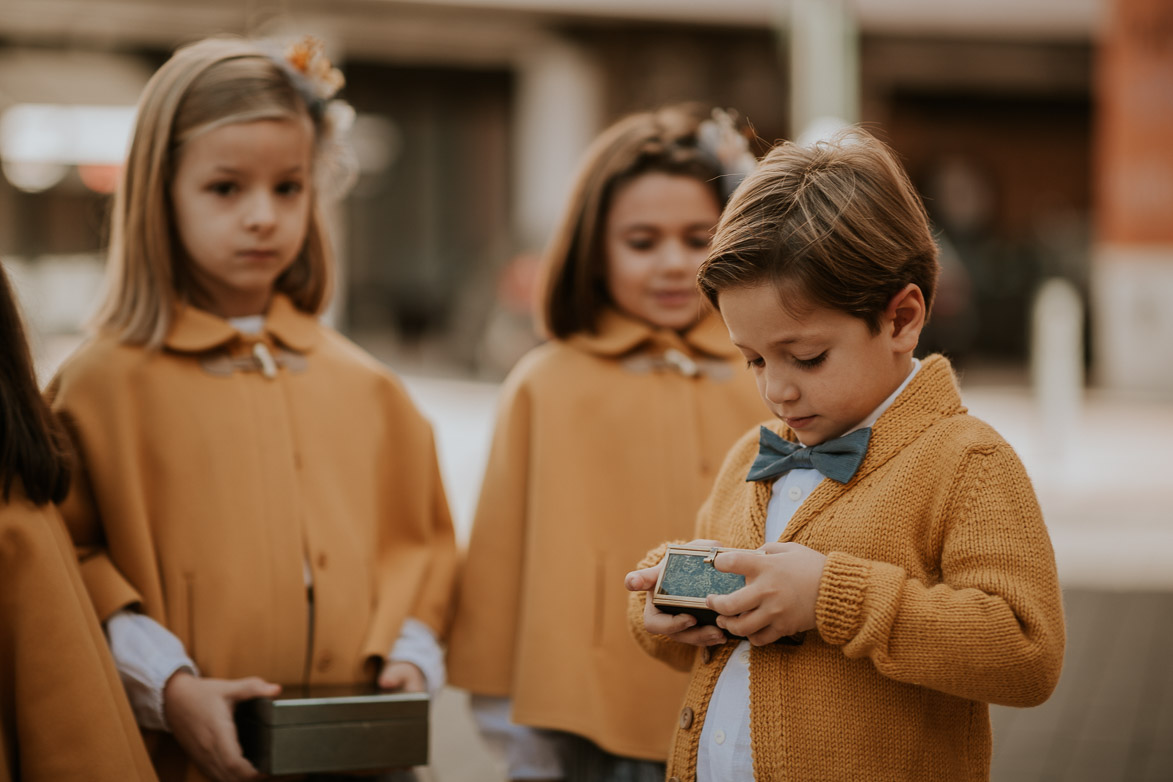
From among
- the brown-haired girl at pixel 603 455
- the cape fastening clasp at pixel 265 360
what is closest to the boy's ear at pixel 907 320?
the brown-haired girl at pixel 603 455

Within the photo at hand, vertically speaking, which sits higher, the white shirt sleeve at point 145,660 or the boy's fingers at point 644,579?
the boy's fingers at point 644,579

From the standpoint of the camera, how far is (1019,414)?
43.0 feet

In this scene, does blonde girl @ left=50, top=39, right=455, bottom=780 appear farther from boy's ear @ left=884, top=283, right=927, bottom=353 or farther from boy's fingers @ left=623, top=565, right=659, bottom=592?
boy's ear @ left=884, top=283, right=927, bottom=353

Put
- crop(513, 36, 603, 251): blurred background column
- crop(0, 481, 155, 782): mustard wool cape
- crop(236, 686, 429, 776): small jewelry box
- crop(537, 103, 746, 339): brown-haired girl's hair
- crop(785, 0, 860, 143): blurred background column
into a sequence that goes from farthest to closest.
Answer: crop(513, 36, 603, 251): blurred background column, crop(785, 0, 860, 143): blurred background column, crop(537, 103, 746, 339): brown-haired girl's hair, crop(236, 686, 429, 776): small jewelry box, crop(0, 481, 155, 782): mustard wool cape

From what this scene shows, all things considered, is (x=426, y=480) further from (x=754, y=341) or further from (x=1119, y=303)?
(x=1119, y=303)

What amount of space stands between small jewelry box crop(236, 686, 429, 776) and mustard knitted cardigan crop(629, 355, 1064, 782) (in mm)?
607

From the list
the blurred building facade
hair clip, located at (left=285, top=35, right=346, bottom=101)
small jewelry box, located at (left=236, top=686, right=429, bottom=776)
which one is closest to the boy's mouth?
small jewelry box, located at (left=236, top=686, right=429, bottom=776)

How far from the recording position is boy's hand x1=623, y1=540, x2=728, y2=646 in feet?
6.70

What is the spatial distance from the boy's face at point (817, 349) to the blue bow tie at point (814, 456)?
1.5 inches

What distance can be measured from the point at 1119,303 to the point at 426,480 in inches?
550

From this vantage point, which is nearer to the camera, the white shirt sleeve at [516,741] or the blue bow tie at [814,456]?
the blue bow tie at [814,456]

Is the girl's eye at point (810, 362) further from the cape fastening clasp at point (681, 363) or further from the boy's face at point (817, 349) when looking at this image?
the cape fastening clasp at point (681, 363)

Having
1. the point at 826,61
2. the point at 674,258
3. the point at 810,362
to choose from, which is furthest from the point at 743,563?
the point at 826,61

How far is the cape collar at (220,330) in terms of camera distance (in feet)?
9.00
